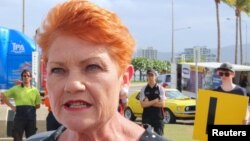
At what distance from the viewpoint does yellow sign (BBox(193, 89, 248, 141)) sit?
5988 millimetres

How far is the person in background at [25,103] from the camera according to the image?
31.2 feet

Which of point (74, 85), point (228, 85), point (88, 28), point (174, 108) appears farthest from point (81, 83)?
point (174, 108)

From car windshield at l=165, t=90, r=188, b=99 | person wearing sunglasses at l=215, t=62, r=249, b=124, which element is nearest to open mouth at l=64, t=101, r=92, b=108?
person wearing sunglasses at l=215, t=62, r=249, b=124

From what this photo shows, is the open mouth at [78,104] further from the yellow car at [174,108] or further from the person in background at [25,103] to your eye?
the yellow car at [174,108]

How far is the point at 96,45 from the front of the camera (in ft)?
5.29

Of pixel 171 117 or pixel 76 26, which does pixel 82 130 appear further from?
pixel 171 117

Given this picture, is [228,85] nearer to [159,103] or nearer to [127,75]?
[159,103]

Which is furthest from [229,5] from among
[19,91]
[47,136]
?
[47,136]

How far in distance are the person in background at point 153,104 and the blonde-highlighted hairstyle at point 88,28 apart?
7978mm

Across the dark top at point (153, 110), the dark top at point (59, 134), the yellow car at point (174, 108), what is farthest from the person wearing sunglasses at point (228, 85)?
the yellow car at point (174, 108)

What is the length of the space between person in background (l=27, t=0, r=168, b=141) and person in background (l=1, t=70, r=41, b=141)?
7.93 metres

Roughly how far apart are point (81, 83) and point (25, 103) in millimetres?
8120

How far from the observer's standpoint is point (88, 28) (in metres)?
1.59

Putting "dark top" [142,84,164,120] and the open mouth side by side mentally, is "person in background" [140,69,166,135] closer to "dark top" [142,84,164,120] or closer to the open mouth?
"dark top" [142,84,164,120]
